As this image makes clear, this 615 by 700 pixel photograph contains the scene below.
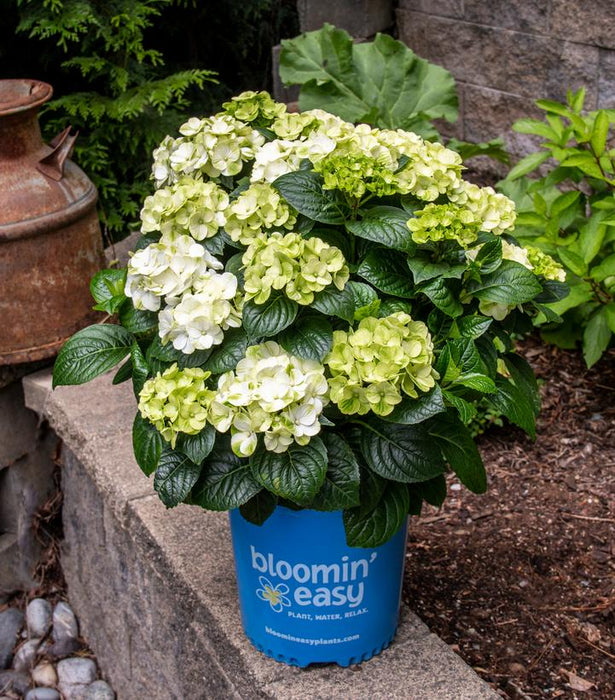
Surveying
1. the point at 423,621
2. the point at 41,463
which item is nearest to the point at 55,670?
the point at 41,463

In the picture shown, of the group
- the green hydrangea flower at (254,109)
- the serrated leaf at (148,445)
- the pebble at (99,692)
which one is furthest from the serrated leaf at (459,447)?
the pebble at (99,692)

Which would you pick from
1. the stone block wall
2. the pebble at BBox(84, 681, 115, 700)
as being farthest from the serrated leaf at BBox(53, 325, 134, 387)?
the stone block wall

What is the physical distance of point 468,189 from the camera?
5.27ft

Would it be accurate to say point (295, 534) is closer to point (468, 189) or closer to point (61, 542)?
point (468, 189)

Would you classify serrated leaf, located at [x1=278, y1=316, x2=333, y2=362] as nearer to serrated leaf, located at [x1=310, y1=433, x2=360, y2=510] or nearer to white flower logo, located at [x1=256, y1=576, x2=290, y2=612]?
serrated leaf, located at [x1=310, y1=433, x2=360, y2=510]

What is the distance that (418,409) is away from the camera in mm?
1410

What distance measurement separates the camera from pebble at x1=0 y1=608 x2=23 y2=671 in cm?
285

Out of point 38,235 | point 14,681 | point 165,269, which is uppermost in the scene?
point 165,269

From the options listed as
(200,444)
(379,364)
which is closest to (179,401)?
(200,444)

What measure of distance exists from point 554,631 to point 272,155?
113 centimetres

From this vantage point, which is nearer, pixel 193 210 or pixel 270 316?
pixel 270 316

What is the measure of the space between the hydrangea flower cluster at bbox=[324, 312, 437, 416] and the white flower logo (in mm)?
402

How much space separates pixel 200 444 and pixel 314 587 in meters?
0.36

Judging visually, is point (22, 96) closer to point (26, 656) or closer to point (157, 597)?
point (157, 597)
